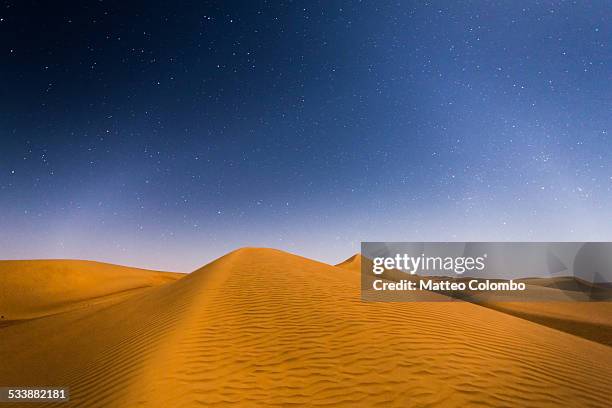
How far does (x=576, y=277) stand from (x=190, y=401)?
204 feet

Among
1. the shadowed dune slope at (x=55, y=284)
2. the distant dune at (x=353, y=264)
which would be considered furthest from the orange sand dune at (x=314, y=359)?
the distant dune at (x=353, y=264)

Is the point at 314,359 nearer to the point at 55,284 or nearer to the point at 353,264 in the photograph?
the point at 55,284

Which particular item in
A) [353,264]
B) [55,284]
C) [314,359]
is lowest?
[55,284]

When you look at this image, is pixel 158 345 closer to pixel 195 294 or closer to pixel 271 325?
pixel 271 325

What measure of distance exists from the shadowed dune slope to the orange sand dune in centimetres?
2053

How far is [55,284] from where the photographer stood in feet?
116

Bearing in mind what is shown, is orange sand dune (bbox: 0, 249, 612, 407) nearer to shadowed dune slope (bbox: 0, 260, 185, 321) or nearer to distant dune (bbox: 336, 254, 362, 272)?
shadowed dune slope (bbox: 0, 260, 185, 321)

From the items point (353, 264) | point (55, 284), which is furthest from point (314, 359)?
point (353, 264)

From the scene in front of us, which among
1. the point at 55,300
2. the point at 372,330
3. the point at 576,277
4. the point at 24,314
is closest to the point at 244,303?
the point at 372,330

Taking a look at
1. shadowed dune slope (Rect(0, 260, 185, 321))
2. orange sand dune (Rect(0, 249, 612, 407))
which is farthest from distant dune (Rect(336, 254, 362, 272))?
orange sand dune (Rect(0, 249, 612, 407))

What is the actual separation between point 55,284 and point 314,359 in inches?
1596

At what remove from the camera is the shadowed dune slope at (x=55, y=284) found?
26969 millimetres

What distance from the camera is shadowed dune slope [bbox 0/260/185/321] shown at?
27.0 metres

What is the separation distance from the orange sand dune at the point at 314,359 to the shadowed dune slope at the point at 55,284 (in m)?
20.5
